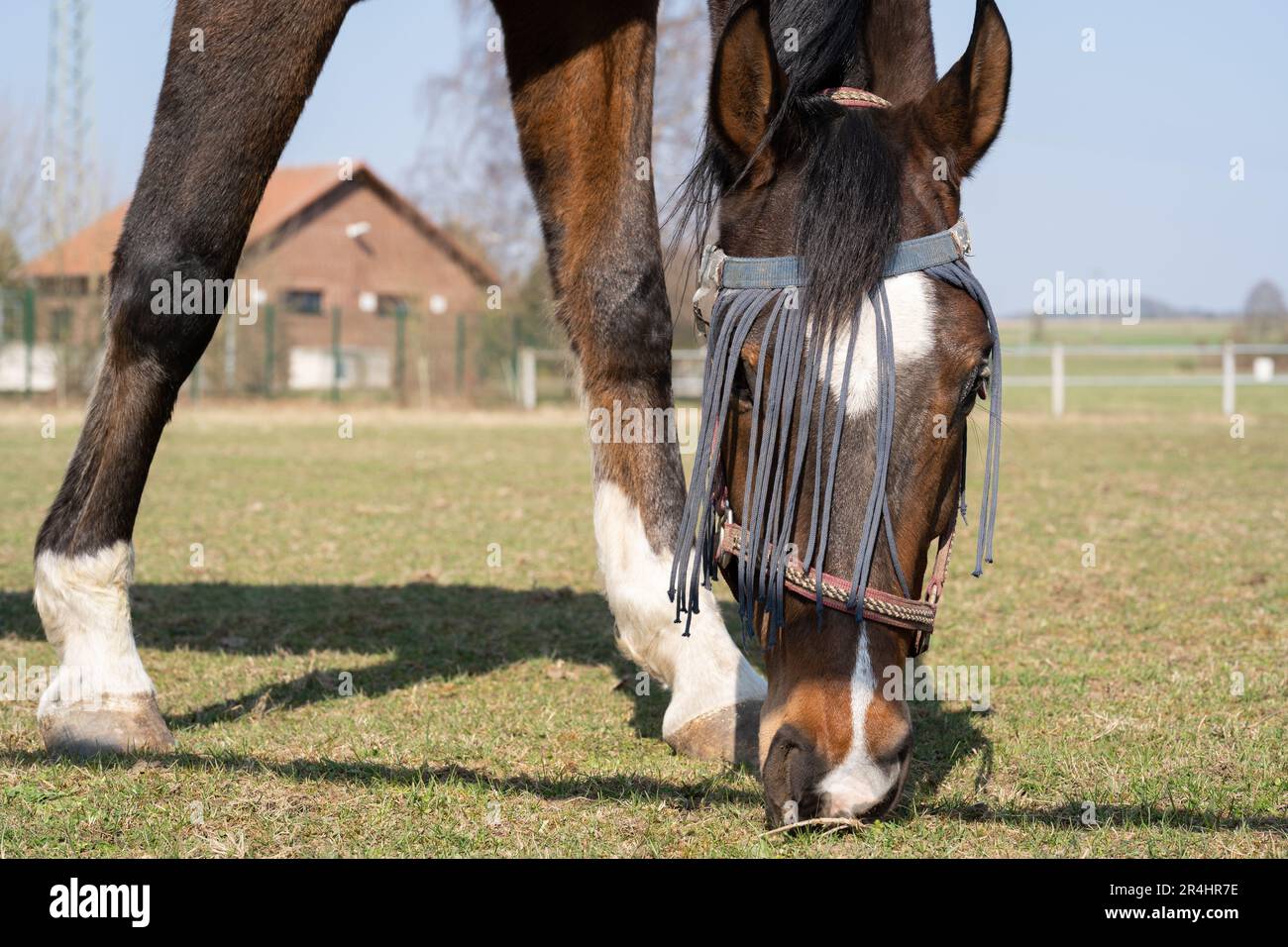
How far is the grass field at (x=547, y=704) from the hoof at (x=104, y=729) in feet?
0.26

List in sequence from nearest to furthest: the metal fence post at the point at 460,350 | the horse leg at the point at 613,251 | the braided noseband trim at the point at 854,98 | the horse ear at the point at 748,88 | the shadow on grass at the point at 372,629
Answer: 1. the horse ear at the point at 748,88
2. the braided noseband trim at the point at 854,98
3. the horse leg at the point at 613,251
4. the shadow on grass at the point at 372,629
5. the metal fence post at the point at 460,350

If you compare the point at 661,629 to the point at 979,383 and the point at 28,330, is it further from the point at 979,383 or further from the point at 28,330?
the point at 28,330

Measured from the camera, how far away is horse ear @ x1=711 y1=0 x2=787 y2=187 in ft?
7.50

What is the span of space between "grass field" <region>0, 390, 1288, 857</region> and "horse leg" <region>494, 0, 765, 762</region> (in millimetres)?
470

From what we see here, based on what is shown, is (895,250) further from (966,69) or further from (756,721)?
(756,721)

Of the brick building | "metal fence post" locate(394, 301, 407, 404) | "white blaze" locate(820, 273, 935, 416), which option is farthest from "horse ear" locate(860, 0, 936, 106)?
"metal fence post" locate(394, 301, 407, 404)

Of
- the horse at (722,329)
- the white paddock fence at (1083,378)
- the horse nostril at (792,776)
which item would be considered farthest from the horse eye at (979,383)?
the white paddock fence at (1083,378)

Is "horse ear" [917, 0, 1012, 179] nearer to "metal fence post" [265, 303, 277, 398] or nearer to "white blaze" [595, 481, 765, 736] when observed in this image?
"white blaze" [595, 481, 765, 736]

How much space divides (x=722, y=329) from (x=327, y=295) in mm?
40167

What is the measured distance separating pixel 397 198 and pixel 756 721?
4088 cm

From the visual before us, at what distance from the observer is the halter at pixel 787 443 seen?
215 cm

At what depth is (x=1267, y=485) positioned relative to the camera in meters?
10.5

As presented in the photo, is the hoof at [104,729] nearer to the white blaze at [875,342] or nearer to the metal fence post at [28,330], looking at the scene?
the white blaze at [875,342]

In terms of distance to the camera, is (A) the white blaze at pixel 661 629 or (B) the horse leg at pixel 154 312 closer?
(B) the horse leg at pixel 154 312
